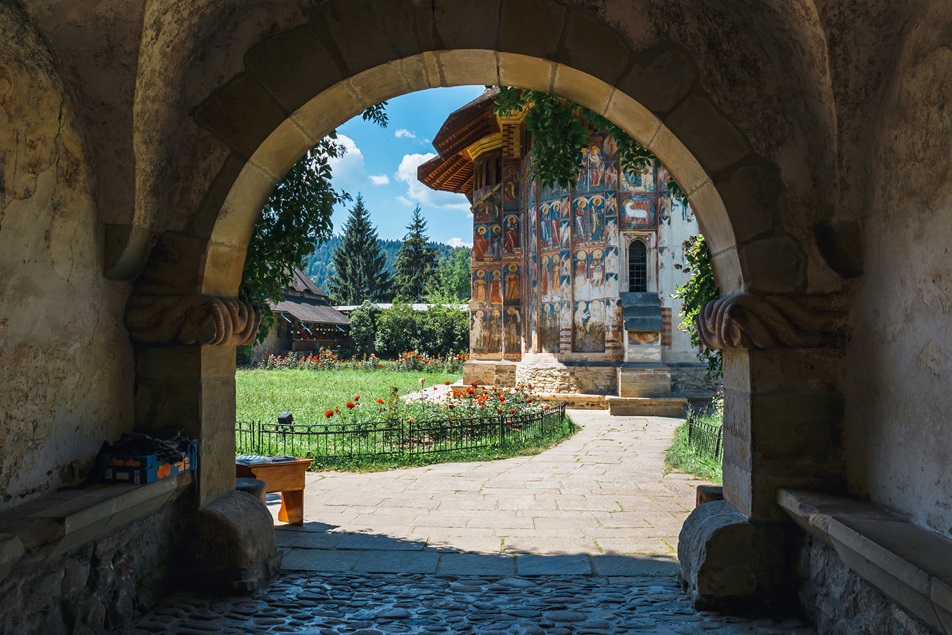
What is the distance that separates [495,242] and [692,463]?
1239cm

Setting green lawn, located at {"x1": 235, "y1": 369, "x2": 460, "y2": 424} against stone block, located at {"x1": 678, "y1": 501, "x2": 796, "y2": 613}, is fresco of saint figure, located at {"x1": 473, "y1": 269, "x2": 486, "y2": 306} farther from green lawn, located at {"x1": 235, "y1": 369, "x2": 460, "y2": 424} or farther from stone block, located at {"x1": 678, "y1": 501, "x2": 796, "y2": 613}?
stone block, located at {"x1": 678, "y1": 501, "x2": 796, "y2": 613}

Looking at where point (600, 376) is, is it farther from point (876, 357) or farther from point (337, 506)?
point (876, 357)

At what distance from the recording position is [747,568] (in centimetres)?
312

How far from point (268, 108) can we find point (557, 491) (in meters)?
4.63

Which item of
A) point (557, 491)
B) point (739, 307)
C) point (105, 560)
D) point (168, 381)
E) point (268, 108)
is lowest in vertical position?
point (557, 491)

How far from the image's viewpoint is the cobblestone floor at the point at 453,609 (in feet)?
9.98

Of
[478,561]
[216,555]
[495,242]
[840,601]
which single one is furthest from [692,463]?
[495,242]

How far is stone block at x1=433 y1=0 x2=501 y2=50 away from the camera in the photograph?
10.6 ft

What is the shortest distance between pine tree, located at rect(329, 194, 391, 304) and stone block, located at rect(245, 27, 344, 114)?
44432mm

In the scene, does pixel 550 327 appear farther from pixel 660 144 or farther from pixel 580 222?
pixel 660 144

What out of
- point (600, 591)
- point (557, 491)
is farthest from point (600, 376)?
point (600, 591)

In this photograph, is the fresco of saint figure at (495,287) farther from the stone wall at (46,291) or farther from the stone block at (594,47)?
the stone wall at (46,291)

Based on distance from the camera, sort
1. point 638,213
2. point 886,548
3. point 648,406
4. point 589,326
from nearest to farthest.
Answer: point 886,548
point 648,406
point 638,213
point 589,326

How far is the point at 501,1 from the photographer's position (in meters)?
3.22
